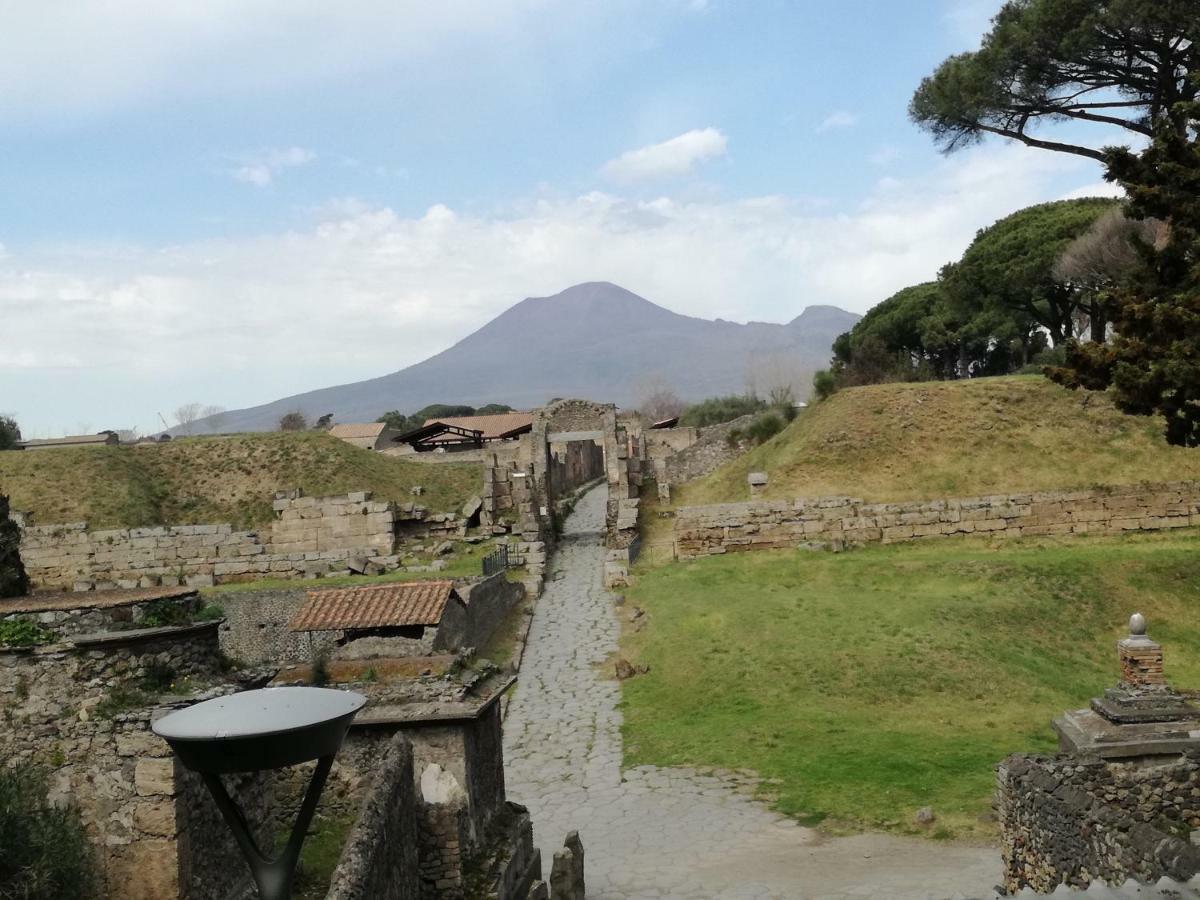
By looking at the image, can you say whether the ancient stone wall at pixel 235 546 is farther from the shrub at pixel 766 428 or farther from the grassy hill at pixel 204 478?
the shrub at pixel 766 428

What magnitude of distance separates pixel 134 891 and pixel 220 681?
1.69 meters

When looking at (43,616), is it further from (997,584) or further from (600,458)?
(600,458)

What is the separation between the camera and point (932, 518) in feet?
84.0

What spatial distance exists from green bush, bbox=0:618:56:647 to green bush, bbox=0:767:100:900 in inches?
37.4

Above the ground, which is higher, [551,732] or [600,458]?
[600,458]

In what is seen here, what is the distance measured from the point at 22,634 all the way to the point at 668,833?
26.0 ft

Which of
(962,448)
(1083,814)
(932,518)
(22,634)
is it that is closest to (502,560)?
(932,518)

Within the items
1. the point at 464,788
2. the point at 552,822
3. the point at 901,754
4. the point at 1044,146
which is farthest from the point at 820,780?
the point at 1044,146

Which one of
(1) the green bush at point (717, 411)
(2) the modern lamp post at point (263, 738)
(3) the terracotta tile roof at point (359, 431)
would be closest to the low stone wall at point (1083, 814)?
(2) the modern lamp post at point (263, 738)

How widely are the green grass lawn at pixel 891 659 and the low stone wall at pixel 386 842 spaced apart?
5990 mm

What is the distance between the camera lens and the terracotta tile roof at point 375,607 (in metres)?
16.6

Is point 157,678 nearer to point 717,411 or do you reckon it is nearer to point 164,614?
point 164,614

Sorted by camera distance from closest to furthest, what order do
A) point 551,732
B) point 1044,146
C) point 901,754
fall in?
1. point 901,754
2. point 551,732
3. point 1044,146

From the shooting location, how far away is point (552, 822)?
13.1 metres
